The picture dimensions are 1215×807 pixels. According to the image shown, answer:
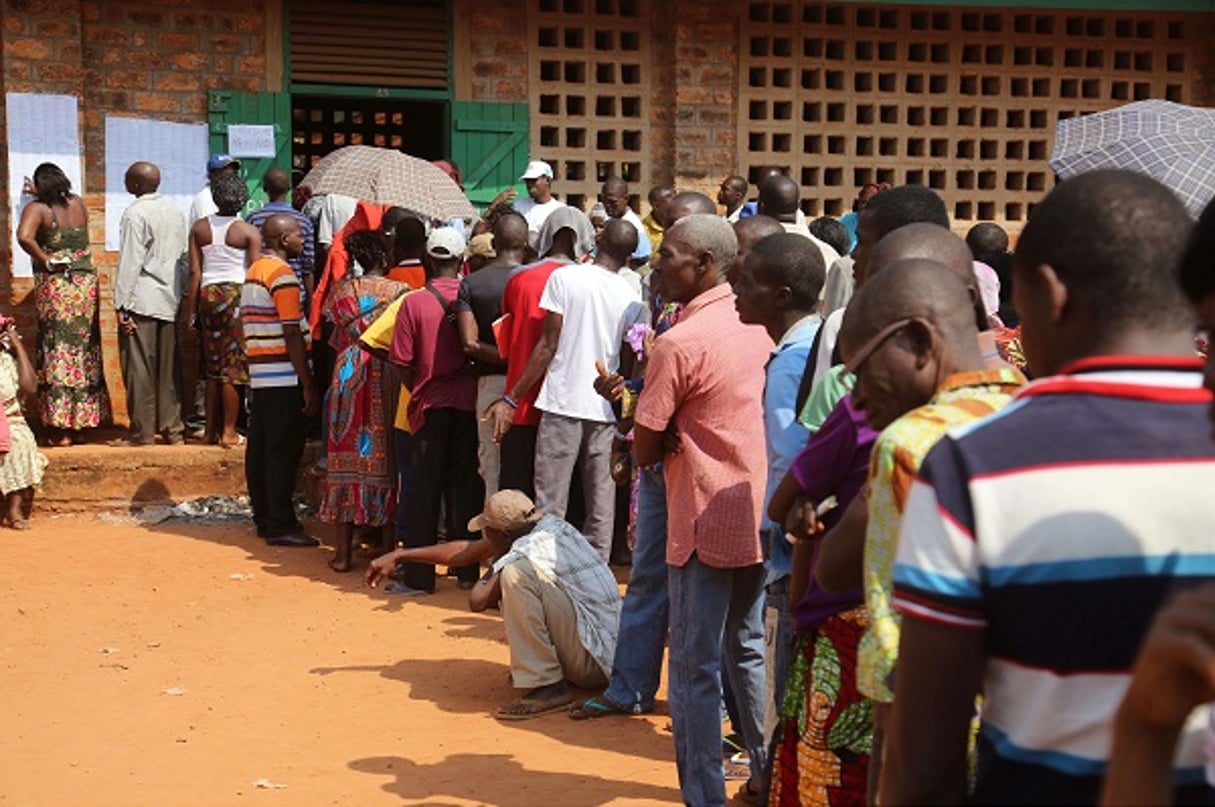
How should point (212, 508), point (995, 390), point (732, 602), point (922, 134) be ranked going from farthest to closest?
1. point (922, 134)
2. point (212, 508)
3. point (732, 602)
4. point (995, 390)

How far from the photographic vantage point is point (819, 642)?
338 centimetres

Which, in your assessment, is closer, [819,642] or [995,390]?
[995,390]

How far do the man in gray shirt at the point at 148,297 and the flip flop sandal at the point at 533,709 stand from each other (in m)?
5.32

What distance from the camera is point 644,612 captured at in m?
6.10

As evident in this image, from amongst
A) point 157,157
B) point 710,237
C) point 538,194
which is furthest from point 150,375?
point 710,237

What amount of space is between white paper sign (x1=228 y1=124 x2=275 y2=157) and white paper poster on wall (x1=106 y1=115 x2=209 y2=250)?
8.3 inches

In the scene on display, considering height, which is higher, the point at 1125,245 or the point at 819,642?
the point at 1125,245

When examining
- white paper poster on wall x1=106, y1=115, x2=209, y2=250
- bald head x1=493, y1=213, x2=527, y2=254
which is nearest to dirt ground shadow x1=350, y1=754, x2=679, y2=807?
bald head x1=493, y1=213, x2=527, y2=254

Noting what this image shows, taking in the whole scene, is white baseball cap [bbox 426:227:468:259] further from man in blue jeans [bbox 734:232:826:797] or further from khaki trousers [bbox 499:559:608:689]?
man in blue jeans [bbox 734:232:826:797]

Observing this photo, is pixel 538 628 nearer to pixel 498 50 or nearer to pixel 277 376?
pixel 277 376

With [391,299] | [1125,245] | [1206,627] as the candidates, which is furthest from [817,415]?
[391,299]

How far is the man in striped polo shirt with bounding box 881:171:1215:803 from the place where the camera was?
1857 millimetres

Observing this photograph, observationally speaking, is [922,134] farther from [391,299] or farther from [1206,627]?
[1206,627]

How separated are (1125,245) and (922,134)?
37.7 feet
